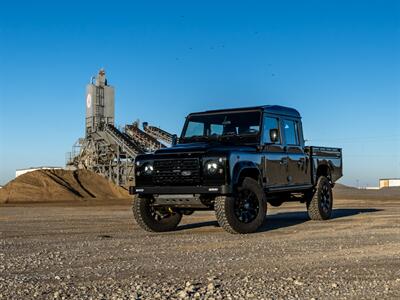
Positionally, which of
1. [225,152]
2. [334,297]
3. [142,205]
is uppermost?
[225,152]

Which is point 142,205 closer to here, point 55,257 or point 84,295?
point 55,257

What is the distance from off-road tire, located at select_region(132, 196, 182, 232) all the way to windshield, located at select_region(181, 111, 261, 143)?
74.0 inches

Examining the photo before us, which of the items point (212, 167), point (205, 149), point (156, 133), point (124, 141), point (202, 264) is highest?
point (156, 133)

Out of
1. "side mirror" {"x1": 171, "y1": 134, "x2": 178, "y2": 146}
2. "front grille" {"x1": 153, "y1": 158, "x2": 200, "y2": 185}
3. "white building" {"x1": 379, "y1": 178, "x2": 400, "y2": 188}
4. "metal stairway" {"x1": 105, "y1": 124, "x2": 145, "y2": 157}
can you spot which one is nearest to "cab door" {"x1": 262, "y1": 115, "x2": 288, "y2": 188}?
"front grille" {"x1": 153, "y1": 158, "x2": 200, "y2": 185}

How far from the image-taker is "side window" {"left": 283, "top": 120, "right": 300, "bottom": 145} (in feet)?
42.6

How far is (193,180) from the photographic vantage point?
10633 mm

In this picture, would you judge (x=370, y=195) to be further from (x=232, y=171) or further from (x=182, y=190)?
(x=182, y=190)

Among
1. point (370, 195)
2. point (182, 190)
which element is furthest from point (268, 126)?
point (370, 195)

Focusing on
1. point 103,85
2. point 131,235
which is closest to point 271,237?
point 131,235

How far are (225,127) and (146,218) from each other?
106 inches

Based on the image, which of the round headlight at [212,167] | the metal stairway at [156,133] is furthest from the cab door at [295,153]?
the metal stairway at [156,133]

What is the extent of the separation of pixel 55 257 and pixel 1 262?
0.75 m

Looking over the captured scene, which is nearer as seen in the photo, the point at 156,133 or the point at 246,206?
the point at 246,206

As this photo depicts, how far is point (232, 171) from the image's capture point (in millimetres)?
10477
